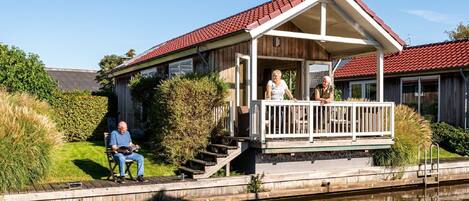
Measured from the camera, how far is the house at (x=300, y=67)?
10.1 m

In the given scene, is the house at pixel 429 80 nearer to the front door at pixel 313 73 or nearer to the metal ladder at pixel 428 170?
the front door at pixel 313 73

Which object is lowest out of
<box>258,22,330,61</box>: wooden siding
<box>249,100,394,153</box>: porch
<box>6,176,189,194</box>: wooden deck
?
<box>6,176,189,194</box>: wooden deck

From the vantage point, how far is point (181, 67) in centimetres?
1365

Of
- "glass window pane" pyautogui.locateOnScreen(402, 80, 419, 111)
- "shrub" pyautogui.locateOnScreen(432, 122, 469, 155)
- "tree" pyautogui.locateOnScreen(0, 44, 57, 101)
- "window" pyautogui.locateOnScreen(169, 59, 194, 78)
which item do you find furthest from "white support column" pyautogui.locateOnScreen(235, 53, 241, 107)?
"glass window pane" pyautogui.locateOnScreen(402, 80, 419, 111)

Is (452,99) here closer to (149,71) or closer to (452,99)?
(452,99)

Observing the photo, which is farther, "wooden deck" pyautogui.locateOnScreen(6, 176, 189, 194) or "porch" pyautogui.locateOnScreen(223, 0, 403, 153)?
"porch" pyautogui.locateOnScreen(223, 0, 403, 153)

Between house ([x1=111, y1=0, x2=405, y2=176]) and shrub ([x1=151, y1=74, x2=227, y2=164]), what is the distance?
A: 704 mm

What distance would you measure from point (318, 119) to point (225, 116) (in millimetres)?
2206

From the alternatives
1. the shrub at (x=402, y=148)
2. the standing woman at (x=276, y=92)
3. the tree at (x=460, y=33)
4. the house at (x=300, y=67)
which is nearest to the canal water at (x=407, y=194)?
the shrub at (x=402, y=148)

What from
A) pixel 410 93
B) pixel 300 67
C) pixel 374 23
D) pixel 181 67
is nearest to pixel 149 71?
pixel 181 67

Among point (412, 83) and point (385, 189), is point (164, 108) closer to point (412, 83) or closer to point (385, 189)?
point (385, 189)

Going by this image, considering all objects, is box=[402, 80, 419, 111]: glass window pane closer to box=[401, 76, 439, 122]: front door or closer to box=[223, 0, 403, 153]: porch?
box=[401, 76, 439, 122]: front door

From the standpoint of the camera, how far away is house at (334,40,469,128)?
16.0m

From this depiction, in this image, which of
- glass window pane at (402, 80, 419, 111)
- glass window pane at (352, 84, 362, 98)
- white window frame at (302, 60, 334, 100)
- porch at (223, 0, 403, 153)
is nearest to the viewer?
porch at (223, 0, 403, 153)
